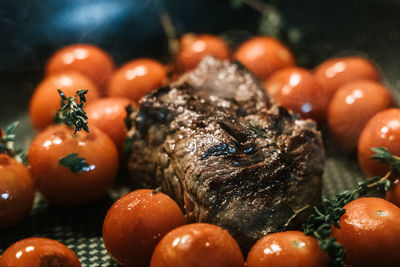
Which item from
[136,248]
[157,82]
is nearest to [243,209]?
[136,248]

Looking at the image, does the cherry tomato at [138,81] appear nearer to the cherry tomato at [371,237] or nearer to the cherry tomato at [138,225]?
the cherry tomato at [138,225]

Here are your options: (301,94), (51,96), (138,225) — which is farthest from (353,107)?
(51,96)

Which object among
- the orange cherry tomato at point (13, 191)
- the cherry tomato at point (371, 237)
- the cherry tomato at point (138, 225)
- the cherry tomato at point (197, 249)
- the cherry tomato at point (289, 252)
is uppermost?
the orange cherry tomato at point (13, 191)

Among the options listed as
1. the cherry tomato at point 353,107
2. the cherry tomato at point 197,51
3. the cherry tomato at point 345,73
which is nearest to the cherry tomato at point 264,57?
the cherry tomato at point 197,51

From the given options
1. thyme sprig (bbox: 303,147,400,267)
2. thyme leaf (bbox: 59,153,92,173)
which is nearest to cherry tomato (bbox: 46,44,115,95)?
thyme leaf (bbox: 59,153,92,173)

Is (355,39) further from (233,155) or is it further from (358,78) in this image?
(233,155)

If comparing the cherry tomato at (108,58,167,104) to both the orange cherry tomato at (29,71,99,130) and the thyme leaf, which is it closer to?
the orange cherry tomato at (29,71,99,130)
